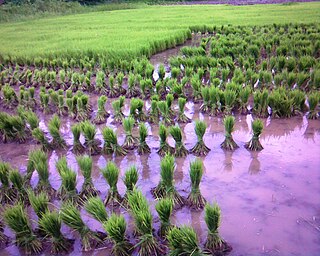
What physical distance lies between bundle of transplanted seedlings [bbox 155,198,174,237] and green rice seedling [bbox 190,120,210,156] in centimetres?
165

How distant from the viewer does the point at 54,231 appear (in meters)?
3.10

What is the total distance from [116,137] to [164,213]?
1896mm

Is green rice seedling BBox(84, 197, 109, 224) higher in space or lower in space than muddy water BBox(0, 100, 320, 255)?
higher

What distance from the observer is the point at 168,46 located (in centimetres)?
1161

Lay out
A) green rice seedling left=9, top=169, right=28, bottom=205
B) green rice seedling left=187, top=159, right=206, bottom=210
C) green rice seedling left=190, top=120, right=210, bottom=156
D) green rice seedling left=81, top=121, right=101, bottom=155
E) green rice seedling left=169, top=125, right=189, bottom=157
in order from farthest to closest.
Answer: green rice seedling left=81, top=121, right=101, bottom=155 → green rice seedling left=190, top=120, right=210, bottom=156 → green rice seedling left=169, top=125, right=189, bottom=157 → green rice seedling left=9, top=169, right=28, bottom=205 → green rice seedling left=187, top=159, right=206, bottom=210

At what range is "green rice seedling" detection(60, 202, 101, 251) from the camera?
10.2 ft

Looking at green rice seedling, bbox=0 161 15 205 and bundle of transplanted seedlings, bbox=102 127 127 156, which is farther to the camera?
bundle of transplanted seedlings, bbox=102 127 127 156

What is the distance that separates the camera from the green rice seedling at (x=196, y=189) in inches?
141

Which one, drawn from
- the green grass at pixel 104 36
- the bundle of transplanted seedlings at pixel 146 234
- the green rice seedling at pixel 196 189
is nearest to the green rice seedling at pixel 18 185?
the bundle of transplanted seedlings at pixel 146 234

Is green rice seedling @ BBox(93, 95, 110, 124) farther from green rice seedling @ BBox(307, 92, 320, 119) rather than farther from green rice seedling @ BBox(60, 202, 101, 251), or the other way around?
green rice seedling @ BBox(307, 92, 320, 119)

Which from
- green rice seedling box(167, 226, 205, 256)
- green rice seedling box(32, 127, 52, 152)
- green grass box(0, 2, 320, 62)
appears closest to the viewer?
green rice seedling box(167, 226, 205, 256)

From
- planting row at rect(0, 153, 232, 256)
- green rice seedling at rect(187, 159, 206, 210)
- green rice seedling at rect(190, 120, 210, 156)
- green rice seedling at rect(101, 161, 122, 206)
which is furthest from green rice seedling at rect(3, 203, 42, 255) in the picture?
green rice seedling at rect(190, 120, 210, 156)

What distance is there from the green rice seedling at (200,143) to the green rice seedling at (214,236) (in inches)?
68.6

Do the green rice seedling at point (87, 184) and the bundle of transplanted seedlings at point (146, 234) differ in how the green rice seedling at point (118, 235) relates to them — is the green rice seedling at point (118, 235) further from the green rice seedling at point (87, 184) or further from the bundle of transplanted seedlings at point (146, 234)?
the green rice seedling at point (87, 184)
